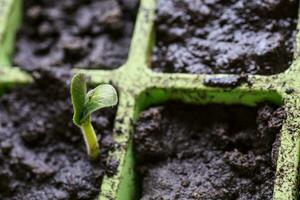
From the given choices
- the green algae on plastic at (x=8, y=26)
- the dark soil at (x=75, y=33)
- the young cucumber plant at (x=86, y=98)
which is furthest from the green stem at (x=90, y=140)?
the green algae on plastic at (x=8, y=26)

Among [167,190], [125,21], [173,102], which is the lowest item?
[167,190]

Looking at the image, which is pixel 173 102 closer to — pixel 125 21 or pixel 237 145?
pixel 237 145

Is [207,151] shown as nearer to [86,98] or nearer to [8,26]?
[86,98]

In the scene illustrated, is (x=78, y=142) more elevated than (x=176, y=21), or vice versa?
(x=176, y=21)

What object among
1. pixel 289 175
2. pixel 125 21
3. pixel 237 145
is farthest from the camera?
pixel 125 21

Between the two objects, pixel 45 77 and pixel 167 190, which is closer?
pixel 167 190

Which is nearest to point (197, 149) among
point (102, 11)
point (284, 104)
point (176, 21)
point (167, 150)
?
point (167, 150)

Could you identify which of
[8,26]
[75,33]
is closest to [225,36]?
[75,33]
